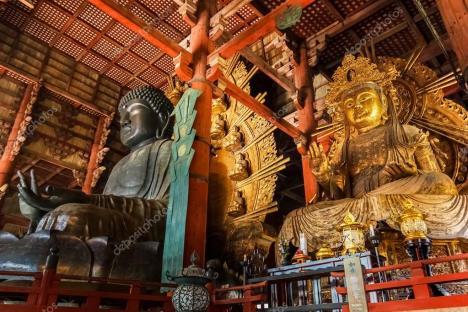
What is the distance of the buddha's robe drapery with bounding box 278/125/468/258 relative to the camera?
121 inches

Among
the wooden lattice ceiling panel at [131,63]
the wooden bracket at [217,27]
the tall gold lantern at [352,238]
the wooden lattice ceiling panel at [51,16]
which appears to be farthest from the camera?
the wooden lattice ceiling panel at [131,63]

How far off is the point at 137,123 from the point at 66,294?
115 inches

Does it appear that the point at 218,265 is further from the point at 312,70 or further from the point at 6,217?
the point at 6,217

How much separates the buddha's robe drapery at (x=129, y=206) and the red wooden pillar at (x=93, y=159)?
11.2ft

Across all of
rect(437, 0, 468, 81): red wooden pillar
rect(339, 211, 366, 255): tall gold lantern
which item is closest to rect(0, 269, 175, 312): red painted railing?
rect(339, 211, 366, 255): tall gold lantern

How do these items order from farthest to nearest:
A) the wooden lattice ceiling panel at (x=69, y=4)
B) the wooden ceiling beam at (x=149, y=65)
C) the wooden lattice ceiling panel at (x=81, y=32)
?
the wooden ceiling beam at (x=149, y=65) → the wooden lattice ceiling panel at (x=81, y=32) → the wooden lattice ceiling panel at (x=69, y=4)

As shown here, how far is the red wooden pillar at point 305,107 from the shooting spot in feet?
16.8

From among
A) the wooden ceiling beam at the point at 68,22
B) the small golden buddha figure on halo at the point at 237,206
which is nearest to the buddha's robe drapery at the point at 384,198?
the small golden buddha figure on halo at the point at 237,206

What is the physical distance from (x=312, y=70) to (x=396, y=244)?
401cm

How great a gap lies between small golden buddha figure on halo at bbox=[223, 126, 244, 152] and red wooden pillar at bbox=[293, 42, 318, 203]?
37.5 inches

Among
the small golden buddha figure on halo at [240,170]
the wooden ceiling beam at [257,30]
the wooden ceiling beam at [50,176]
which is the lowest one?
the small golden buddha figure on halo at [240,170]

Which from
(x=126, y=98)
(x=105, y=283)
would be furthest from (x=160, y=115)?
(x=105, y=283)

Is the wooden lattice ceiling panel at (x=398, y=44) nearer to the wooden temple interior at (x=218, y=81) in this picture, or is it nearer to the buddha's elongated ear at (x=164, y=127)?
the wooden temple interior at (x=218, y=81)

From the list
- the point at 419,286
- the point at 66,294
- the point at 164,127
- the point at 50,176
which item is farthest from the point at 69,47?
the point at 419,286
